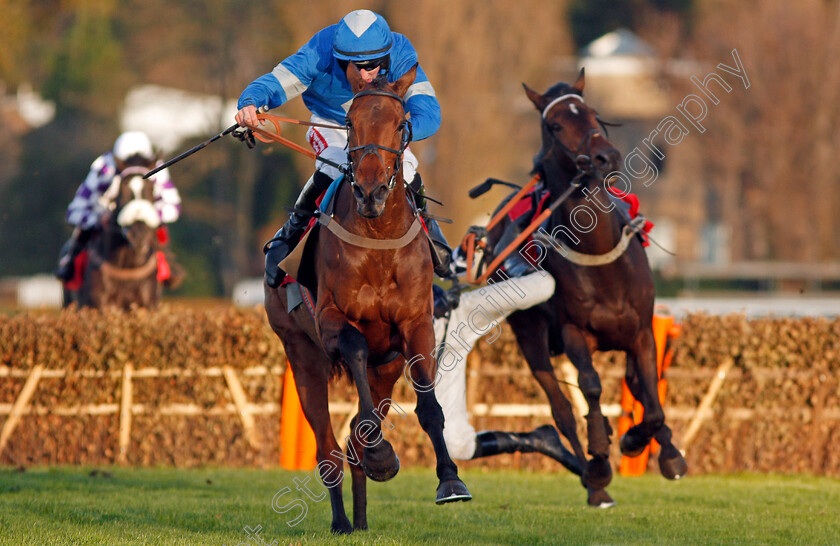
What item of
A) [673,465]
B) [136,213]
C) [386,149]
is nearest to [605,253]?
[673,465]

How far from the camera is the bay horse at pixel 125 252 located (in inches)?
398

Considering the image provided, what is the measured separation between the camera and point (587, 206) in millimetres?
6938

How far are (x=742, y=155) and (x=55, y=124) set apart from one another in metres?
18.2

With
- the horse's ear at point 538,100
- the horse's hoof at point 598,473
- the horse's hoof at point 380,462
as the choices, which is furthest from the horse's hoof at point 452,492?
the horse's ear at point 538,100

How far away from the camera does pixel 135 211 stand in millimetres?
10094

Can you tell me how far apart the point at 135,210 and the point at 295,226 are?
4.44m

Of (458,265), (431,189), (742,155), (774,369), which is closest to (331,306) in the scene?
(458,265)

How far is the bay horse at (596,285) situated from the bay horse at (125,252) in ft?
14.5

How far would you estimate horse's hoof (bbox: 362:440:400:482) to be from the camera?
4988mm

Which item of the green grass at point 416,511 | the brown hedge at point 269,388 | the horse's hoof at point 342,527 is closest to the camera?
the green grass at point 416,511

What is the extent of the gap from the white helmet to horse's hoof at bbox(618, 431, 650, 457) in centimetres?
560

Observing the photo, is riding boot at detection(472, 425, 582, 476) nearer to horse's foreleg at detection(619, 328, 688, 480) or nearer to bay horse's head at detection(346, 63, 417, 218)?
horse's foreleg at detection(619, 328, 688, 480)

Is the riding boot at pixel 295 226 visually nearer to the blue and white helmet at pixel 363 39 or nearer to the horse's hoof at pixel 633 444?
the blue and white helmet at pixel 363 39

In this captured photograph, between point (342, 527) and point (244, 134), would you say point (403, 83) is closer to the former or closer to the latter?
point (244, 134)
